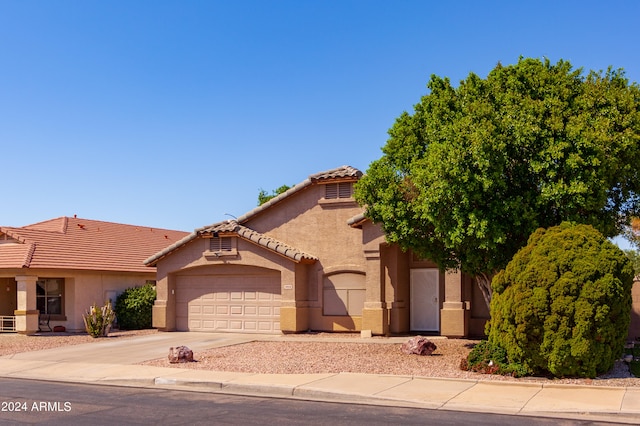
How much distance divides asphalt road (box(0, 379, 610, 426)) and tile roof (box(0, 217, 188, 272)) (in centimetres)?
1480

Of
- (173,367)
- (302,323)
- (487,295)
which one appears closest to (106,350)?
(173,367)

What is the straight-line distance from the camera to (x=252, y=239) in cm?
2566

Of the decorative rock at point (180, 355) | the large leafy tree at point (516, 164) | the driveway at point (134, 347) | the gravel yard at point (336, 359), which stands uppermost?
the large leafy tree at point (516, 164)

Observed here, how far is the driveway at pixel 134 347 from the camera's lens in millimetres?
19625

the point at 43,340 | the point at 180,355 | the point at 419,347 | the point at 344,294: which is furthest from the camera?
the point at 344,294

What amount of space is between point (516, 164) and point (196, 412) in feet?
29.7

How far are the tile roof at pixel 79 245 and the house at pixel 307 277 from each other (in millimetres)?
3841

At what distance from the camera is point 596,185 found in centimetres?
1522

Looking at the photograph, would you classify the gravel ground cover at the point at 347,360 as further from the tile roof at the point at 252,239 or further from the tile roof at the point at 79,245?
the tile roof at the point at 79,245

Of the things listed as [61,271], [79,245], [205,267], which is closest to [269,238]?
[205,267]

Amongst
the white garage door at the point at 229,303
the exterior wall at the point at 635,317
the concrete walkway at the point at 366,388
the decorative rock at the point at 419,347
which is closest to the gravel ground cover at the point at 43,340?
the white garage door at the point at 229,303

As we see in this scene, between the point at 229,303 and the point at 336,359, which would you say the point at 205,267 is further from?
the point at 336,359

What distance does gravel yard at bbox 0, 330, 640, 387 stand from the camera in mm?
15203

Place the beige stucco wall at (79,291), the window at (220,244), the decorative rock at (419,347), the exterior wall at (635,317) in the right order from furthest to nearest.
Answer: the beige stucco wall at (79,291) → the window at (220,244) → the exterior wall at (635,317) → the decorative rock at (419,347)
